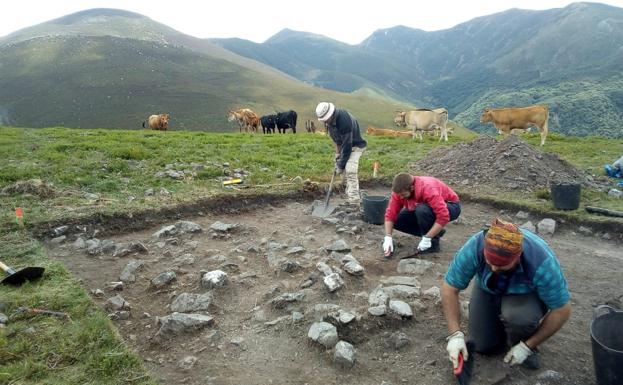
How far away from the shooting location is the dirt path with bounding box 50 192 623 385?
3324 millimetres

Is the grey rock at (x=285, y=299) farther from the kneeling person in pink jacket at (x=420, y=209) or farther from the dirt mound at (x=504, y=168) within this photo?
the dirt mound at (x=504, y=168)

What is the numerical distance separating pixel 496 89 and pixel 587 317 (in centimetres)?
13556

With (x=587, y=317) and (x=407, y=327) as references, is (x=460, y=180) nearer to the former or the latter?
(x=587, y=317)

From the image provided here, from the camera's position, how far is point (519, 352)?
3.18 meters

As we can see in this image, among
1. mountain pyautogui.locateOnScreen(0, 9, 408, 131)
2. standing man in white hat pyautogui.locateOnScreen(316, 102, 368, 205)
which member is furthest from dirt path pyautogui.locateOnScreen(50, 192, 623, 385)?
mountain pyautogui.locateOnScreen(0, 9, 408, 131)

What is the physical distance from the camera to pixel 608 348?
107 inches

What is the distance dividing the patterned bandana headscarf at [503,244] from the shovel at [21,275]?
4455 mm

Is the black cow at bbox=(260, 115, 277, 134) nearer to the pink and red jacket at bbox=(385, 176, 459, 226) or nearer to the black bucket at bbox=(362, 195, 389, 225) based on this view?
the black bucket at bbox=(362, 195, 389, 225)

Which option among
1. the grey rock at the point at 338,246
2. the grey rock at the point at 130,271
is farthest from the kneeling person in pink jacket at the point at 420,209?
the grey rock at the point at 130,271

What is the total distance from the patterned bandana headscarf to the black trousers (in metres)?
2.53

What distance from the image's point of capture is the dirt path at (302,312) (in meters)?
3.32

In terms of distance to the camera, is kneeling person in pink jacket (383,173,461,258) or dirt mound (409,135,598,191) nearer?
kneeling person in pink jacket (383,173,461,258)

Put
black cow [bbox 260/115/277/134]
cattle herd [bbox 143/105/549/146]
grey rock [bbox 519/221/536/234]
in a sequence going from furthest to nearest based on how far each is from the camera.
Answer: black cow [bbox 260/115/277/134]
cattle herd [bbox 143/105/549/146]
grey rock [bbox 519/221/536/234]

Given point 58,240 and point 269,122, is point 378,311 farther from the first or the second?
point 269,122
